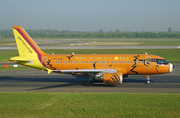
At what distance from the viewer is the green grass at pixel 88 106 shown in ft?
57.3

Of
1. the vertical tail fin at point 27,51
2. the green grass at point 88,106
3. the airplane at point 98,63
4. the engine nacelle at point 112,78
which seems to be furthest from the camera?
the vertical tail fin at point 27,51

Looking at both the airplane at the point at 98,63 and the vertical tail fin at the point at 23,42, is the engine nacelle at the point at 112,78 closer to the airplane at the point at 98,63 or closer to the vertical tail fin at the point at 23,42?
the airplane at the point at 98,63

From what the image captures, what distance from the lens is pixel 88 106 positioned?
19.4 meters

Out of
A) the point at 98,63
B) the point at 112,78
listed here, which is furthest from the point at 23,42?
the point at 112,78

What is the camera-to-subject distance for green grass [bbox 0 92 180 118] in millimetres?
17453

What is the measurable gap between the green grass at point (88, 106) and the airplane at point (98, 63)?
653 centimetres

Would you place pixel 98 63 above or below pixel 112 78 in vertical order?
above

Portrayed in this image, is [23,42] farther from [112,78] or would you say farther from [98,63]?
[112,78]

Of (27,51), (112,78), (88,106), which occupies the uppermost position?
(27,51)

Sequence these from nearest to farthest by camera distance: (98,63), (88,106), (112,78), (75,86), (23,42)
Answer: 1. (88,106)
2. (112,78)
3. (75,86)
4. (98,63)
5. (23,42)

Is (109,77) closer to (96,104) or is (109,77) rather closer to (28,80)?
(96,104)

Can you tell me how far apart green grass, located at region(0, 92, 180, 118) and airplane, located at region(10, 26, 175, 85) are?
21.4ft

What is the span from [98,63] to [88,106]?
12019 mm

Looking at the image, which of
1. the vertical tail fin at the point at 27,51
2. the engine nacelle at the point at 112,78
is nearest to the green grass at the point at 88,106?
the engine nacelle at the point at 112,78
